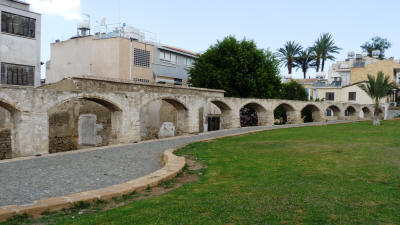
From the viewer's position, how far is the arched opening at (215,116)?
2361cm

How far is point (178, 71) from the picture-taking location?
35.6 m

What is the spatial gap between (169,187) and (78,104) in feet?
45.5

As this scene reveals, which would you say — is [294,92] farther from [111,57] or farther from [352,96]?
[111,57]

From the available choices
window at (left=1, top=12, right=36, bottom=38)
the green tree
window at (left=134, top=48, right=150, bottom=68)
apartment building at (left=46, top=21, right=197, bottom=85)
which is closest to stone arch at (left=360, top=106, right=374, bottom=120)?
the green tree

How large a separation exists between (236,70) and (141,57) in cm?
903

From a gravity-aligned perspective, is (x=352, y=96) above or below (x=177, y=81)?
below

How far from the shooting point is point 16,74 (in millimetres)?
21844

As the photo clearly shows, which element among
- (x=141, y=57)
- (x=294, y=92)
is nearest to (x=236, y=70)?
(x=141, y=57)

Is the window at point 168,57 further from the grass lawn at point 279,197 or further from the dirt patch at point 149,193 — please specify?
the grass lawn at point 279,197

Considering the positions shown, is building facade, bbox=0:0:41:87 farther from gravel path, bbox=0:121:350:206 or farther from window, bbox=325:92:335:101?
window, bbox=325:92:335:101

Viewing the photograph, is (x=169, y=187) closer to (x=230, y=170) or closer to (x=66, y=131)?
(x=230, y=170)

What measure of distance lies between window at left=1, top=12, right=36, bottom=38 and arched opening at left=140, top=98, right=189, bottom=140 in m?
9.60

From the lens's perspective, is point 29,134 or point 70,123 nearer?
point 29,134

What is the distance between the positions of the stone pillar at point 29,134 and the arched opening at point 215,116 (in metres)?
11.8
